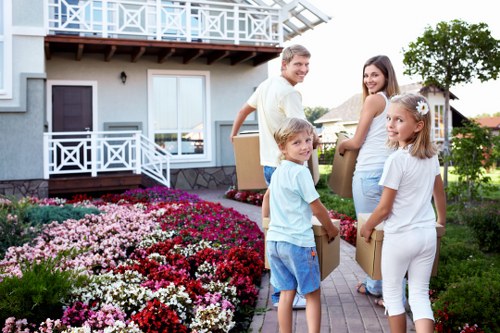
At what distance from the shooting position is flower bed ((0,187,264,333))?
11.5 feet

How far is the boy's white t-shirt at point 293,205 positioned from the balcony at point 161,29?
995 cm

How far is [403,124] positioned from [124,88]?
11.9 metres

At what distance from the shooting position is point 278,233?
3.10 m

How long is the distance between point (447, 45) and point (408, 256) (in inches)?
555

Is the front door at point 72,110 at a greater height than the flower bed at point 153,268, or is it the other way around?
the front door at point 72,110

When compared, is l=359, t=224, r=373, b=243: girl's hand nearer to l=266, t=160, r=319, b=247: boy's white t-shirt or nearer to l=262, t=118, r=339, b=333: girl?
l=262, t=118, r=339, b=333: girl

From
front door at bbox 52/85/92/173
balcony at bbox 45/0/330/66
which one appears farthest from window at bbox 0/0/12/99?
front door at bbox 52/85/92/173

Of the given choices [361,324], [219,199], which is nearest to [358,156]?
[361,324]

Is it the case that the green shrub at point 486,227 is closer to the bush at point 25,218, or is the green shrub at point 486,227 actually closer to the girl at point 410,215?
the girl at point 410,215

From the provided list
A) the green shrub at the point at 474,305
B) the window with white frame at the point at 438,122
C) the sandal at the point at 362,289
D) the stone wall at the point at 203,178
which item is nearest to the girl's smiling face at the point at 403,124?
the green shrub at the point at 474,305

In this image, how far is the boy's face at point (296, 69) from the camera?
3.75 meters

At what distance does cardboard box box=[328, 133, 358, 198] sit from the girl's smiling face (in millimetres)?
885

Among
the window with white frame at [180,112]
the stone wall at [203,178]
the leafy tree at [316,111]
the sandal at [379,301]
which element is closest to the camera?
the sandal at [379,301]

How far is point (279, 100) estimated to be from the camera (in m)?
3.79
